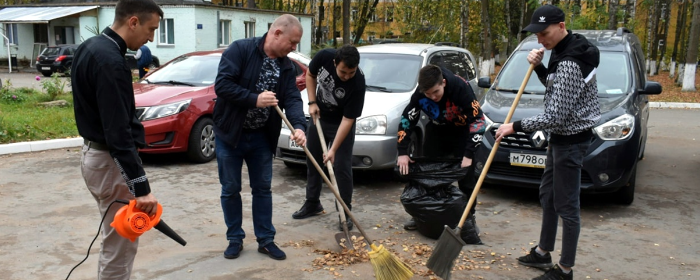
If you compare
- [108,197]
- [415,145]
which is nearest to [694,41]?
[415,145]

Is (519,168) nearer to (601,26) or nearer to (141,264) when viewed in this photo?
(141,264)

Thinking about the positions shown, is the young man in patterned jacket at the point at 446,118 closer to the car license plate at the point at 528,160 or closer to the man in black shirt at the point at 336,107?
the man in black shirt at the point at 336,107

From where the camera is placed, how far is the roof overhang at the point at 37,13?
29.2 metres

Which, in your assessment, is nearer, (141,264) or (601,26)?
(141,264)

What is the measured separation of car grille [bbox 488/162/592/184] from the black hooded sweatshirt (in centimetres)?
197

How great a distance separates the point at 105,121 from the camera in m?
2.89

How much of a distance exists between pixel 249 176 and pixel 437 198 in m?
1.56

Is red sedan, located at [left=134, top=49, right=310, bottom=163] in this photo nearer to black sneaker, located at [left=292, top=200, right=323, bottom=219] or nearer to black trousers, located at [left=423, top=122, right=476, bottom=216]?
black sneaker, located at [left=292, top=200, right=323, bottom=219]

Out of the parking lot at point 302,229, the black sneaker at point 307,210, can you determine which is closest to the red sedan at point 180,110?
the parking lot at point 302,229

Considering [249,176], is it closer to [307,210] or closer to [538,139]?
[307,210]

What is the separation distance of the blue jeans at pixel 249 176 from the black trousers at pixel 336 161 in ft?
2.91

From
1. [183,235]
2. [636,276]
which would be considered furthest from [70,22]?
[636,276]

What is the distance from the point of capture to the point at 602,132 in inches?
227

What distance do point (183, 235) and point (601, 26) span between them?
71.2 ft
